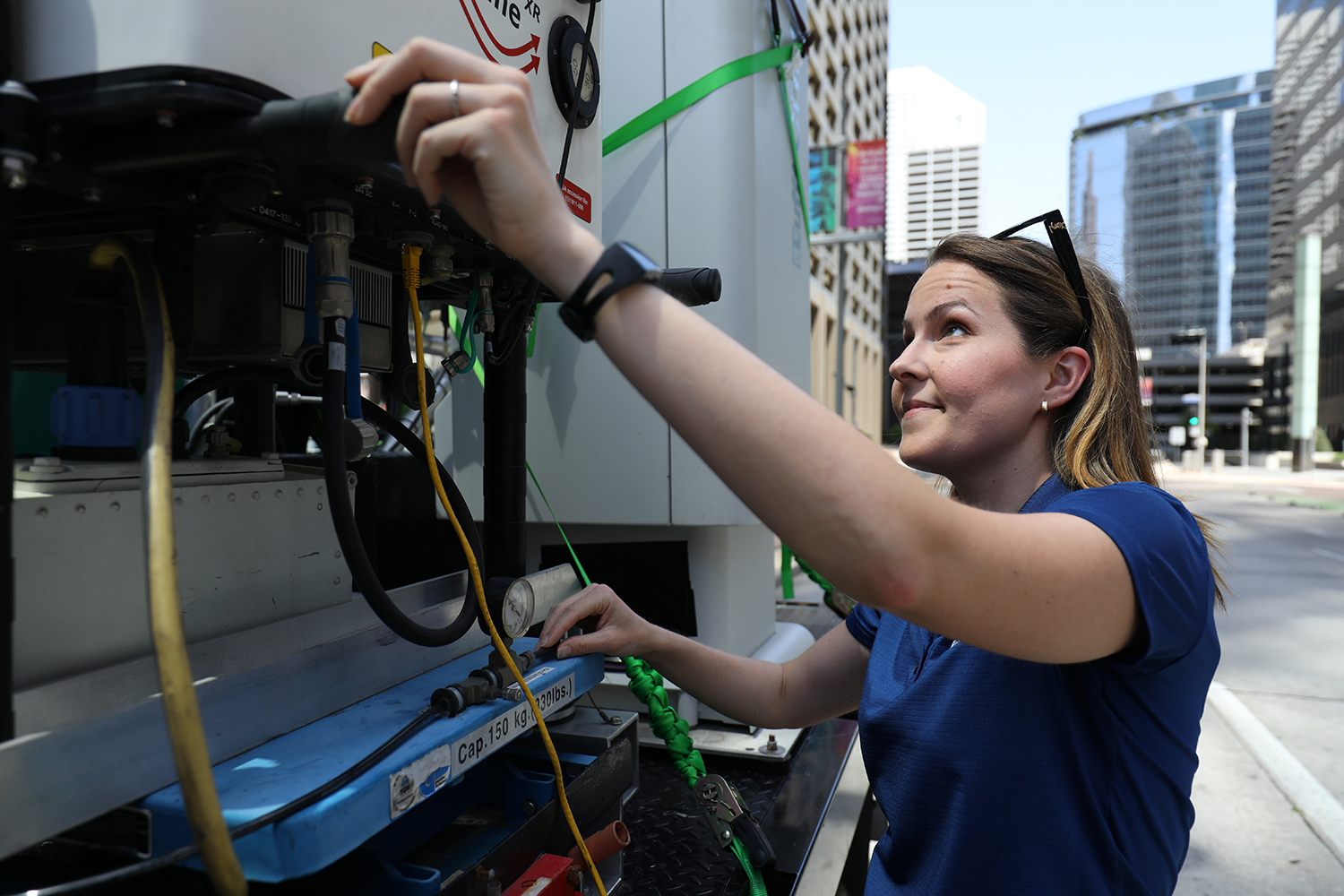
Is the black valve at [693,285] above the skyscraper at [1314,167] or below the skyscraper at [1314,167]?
below

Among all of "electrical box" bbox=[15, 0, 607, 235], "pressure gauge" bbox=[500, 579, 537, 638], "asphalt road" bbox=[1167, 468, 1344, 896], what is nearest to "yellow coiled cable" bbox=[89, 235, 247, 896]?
"electrical box" bbox=[15, 0, 607, 235]

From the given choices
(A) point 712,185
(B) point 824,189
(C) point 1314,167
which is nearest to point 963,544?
(A) point 712,185

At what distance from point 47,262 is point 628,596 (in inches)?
52.6

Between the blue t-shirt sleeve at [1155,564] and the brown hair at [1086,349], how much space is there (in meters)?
0.16

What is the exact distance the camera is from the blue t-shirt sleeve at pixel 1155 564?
76 cm

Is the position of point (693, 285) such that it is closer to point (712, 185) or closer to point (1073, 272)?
point (1073, 272)

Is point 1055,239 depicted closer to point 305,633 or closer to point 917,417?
point 917,417

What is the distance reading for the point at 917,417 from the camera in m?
1.06

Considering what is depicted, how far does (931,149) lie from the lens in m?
60.4

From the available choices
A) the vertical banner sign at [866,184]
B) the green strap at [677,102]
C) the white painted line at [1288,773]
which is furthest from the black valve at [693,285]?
the vertical banner sign at [866,184]

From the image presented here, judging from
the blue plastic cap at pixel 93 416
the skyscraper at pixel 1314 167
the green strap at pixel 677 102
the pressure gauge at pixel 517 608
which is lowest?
the pressure gauge at pixel 517 608

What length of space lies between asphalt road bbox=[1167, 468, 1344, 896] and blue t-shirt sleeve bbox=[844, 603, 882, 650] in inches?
→ 20.3

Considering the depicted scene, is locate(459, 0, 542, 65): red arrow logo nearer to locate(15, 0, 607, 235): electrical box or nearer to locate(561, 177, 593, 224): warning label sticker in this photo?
locate(15, 0, 607, 235): electrical box

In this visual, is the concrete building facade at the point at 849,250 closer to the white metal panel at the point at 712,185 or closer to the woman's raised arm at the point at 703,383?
the white metal panel at the point at 712,185
